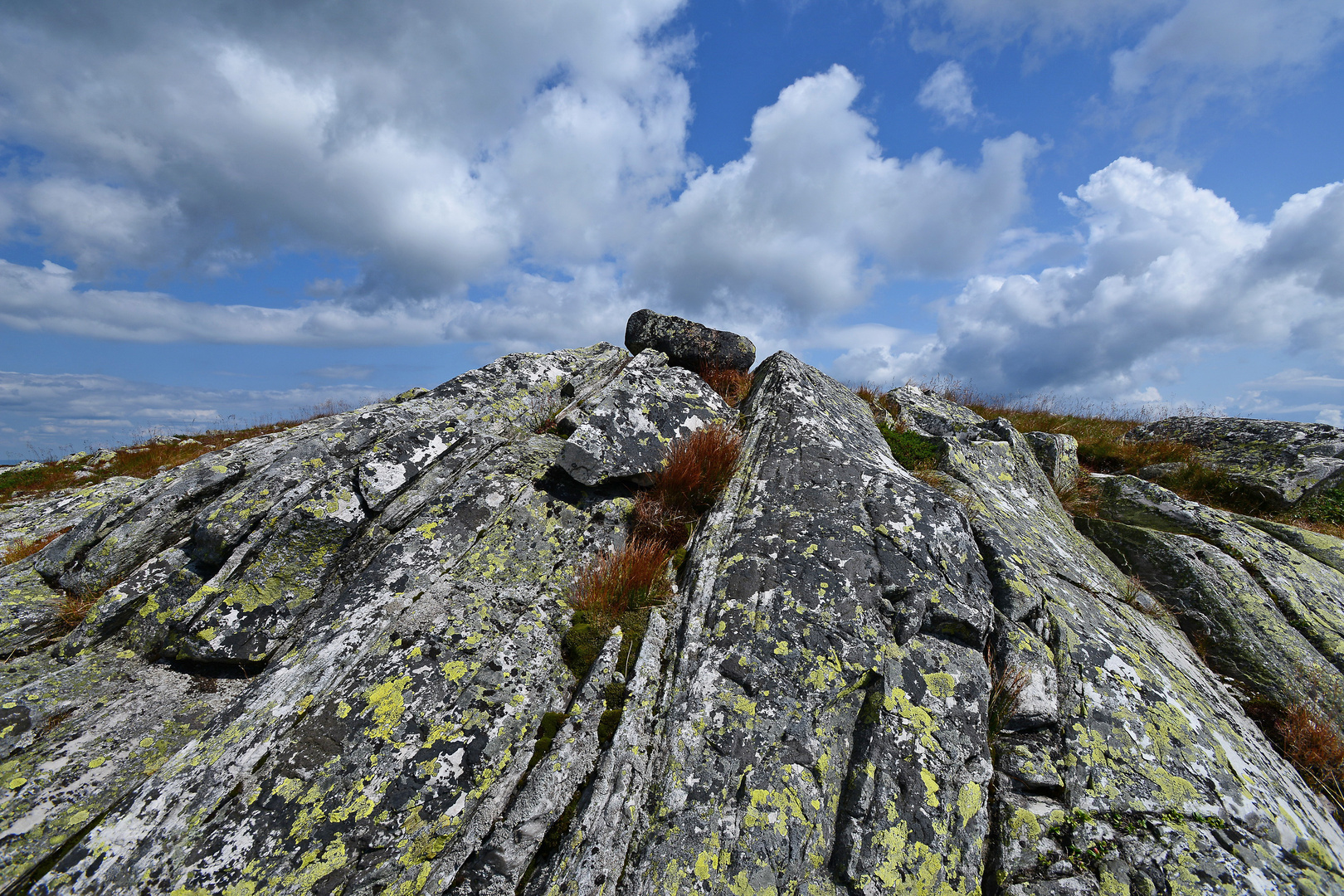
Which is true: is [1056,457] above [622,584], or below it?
above

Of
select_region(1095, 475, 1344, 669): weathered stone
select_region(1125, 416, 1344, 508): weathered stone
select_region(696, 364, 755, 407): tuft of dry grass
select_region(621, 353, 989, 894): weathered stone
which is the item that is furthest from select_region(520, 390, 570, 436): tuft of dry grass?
select_region(1125, 416, 1344, 508): weathered stone

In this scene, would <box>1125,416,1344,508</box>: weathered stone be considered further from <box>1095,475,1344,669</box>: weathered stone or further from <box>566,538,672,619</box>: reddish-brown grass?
<box>566,538,672,619</box>: reddish-brown grass

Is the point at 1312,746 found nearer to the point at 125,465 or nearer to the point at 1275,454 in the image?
the point at 1275,454

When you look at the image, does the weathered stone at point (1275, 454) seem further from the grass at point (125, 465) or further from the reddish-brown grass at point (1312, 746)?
the grass at point (125, 465)

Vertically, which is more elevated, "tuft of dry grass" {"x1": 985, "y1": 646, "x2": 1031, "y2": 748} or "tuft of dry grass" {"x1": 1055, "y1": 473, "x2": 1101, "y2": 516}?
"tuft of dry grass" {"x1": 1055, "y1": 473, "x2": 1101, "y2": 516}

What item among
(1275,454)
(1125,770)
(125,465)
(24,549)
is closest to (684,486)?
(1125,770)

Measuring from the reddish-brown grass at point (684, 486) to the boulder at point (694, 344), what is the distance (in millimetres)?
3930

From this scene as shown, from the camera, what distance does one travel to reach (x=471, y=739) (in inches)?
178

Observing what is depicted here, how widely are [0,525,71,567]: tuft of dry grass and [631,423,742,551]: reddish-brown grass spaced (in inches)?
382

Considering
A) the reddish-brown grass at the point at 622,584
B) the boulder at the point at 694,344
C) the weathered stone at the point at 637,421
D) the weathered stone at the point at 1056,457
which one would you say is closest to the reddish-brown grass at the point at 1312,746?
the weathered stone at the point at 1056,457

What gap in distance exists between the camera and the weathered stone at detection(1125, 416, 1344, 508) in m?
10.2

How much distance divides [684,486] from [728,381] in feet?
13.6

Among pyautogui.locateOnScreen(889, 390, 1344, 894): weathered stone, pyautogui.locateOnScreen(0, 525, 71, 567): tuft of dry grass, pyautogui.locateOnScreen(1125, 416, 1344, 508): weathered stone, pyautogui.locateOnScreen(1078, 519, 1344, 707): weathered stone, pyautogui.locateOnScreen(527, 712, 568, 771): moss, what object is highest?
pyautogui.locateOnScreen(1125, 416, 1344, 508): weathered stone

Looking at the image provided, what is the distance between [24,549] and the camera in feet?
28.6
